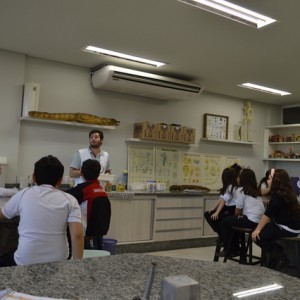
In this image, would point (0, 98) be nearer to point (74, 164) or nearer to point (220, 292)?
point (74, 164)

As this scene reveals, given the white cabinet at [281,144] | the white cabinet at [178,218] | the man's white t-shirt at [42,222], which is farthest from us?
the white cabinet at [281,144]

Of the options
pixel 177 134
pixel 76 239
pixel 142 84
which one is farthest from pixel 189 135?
pixel 76 239

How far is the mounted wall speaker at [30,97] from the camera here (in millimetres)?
4590

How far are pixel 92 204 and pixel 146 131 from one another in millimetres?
2806

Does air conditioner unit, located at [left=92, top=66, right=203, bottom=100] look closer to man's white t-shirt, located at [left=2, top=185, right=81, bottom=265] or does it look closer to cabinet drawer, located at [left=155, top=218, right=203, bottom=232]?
cabinet drawer, located at [left=155, top=218, right=203, bottom=232]

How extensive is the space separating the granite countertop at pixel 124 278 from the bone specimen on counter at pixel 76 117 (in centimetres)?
352

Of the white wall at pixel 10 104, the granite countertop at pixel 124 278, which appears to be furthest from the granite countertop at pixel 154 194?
the granite countertop at pixel 124 278

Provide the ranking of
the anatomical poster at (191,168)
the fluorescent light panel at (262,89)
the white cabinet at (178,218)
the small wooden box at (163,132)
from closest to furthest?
the white cabinet at (178,218) < the small wooden box at (163,132) < the fluorescent light panel at (262,89) < the anatomical poster at (191,168)

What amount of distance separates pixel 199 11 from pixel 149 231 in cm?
306

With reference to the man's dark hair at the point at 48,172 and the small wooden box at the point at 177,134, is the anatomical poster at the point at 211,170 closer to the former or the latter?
the small wooden box at the point at 177,134

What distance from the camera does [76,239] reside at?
6.07 ft

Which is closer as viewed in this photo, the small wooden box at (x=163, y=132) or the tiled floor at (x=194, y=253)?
the tiled floor at (x=194, y=253)

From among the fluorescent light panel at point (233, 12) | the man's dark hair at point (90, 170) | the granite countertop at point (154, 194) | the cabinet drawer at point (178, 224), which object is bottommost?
the cabinet drawer at point (178, 224)

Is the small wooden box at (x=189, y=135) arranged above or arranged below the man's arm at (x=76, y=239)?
above
